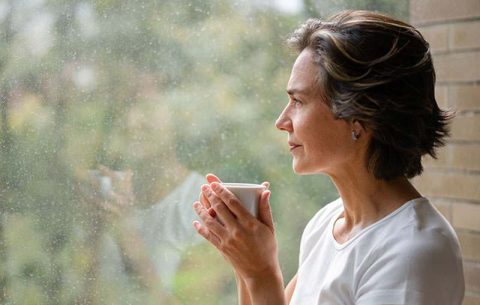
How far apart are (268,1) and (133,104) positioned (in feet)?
1.61

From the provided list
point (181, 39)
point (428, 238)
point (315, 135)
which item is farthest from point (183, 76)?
point (428, 238)

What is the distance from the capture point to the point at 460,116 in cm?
233

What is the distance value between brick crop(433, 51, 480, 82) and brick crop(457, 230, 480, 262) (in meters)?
0.44

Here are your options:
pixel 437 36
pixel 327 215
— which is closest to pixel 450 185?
pixel 437 36

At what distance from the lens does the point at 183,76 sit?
2074mm

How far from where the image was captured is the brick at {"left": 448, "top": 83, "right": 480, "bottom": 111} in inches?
90.0

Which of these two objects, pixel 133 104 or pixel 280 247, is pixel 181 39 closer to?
pixel 133 104

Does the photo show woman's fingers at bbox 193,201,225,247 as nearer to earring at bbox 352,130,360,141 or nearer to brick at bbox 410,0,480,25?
earring at bbox 352,130,360,141

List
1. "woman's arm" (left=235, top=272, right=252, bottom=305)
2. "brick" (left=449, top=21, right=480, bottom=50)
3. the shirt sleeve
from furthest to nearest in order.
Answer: "brick" (left=449, top=21, right=480, bottom=50)
"woman's arm" (left=235, top=272, right=252, bottom=305)
the shirt sleeve

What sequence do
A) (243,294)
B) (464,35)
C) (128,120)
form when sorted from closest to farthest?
1. (243,294)
2. (128,120)
3. (464,35)

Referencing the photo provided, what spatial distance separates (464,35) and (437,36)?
0.30 ft

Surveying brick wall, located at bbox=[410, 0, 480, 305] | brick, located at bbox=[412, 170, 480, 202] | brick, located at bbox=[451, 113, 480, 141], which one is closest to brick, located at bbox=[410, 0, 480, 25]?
brick wall, located at bbox=[410, 0, 480, 305]

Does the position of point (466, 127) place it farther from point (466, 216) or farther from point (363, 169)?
point (363, 169)

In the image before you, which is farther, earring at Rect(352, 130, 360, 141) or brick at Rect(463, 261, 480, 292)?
brick at Rect(463, 261, 480, 292)
